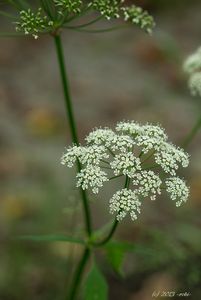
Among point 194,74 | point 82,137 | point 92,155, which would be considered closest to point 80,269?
point 92,155

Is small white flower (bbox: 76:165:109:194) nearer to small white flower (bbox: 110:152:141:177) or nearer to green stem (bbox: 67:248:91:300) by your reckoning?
small white flower (bbox: 110:152:141:177)

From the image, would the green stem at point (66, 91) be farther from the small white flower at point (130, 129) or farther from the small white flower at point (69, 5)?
the small white flower at point (130, 129)

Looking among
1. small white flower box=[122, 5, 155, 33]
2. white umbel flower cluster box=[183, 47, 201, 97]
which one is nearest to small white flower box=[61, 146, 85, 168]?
small white flower box=[122, 5, 155, 33]

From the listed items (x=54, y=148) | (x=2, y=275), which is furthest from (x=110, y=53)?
(x=2, y=275)

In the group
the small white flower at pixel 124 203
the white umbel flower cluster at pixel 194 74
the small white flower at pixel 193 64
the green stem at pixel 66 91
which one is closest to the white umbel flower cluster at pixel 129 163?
the small white flower at pixel 124 203

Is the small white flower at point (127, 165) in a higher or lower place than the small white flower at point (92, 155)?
lower

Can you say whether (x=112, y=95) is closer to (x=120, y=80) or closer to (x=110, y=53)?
(x=120, y=80)
